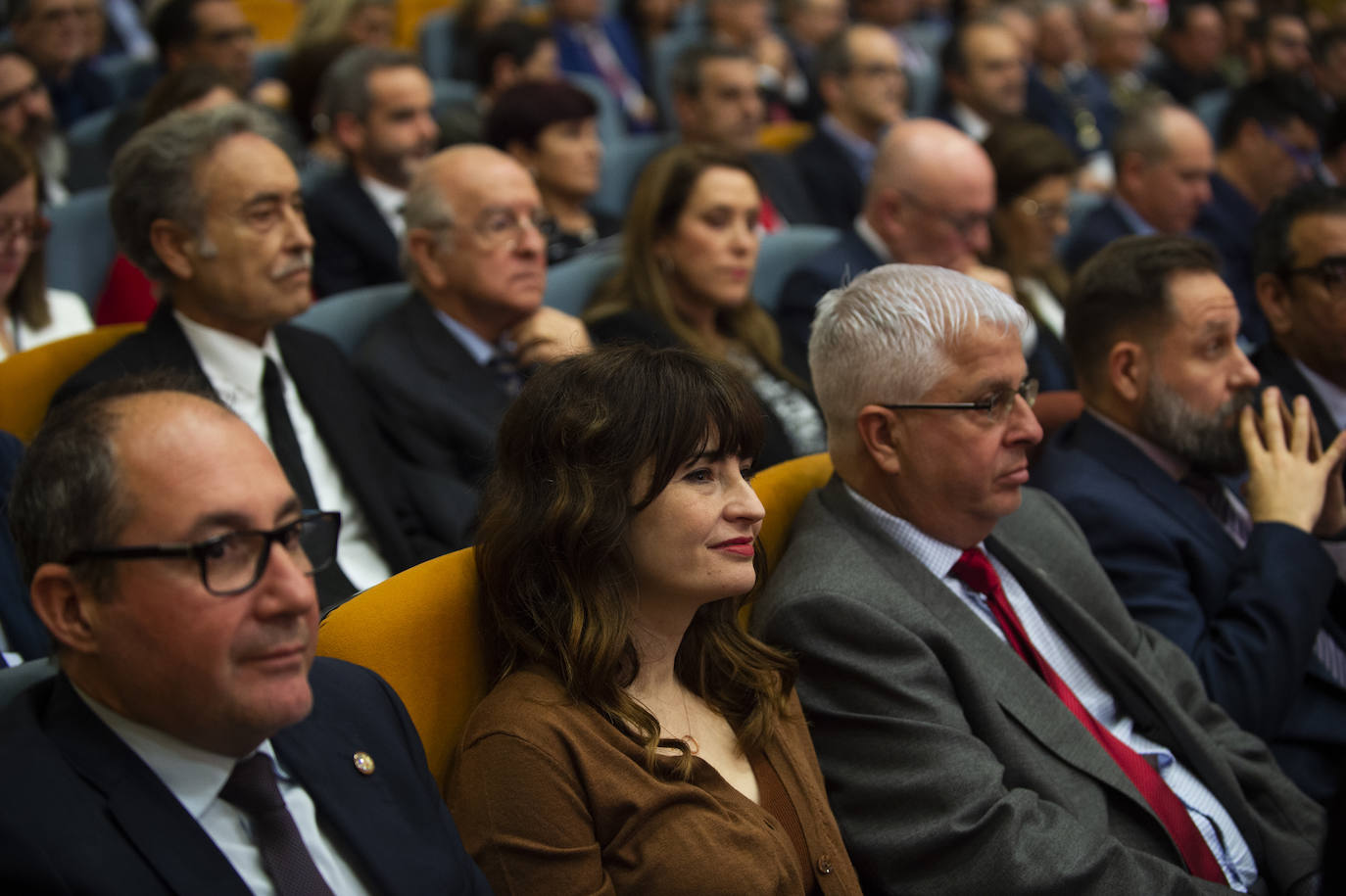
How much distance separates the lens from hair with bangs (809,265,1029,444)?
203cm

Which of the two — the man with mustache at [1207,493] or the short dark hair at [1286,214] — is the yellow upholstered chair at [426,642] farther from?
the short dark hair at [1286,214]

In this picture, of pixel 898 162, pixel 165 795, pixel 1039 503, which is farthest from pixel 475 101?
pixel 165 795

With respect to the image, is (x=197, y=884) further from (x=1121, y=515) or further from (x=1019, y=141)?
(x=1019, y=141)

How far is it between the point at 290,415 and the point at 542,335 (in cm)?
64

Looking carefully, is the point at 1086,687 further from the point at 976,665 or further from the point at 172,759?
the point at 172,759

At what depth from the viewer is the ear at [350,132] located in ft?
14.2

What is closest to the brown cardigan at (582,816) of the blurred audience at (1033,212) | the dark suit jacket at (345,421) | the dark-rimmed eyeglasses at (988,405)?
the dark-rimmed eyeglasses at (988,405)

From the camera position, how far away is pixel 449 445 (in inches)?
108

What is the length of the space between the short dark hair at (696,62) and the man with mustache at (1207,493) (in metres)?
3.05

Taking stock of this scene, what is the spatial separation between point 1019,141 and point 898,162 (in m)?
0.62

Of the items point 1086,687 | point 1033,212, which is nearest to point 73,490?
point 1086,687

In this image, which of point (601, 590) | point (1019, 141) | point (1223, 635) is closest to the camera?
point (601, 590)

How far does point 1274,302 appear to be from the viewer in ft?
9.84

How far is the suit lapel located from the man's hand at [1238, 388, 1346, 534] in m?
1.92
